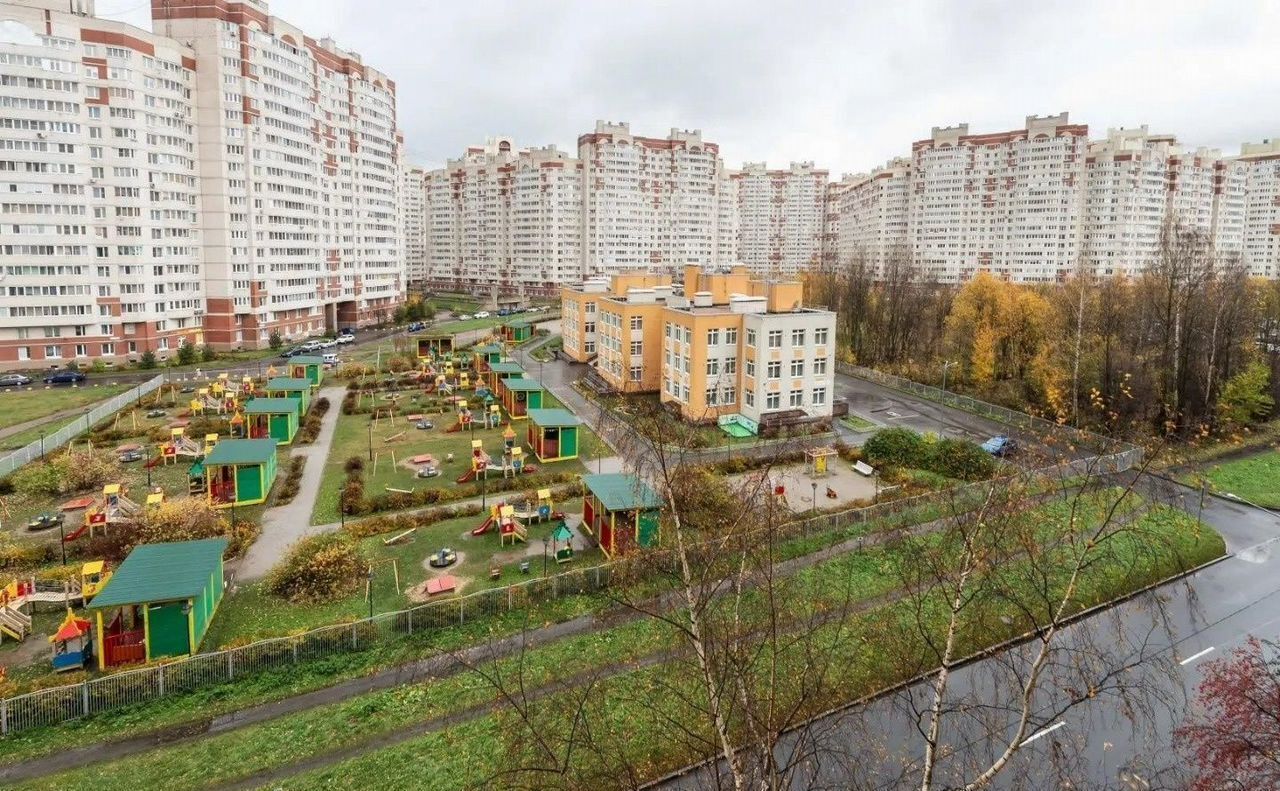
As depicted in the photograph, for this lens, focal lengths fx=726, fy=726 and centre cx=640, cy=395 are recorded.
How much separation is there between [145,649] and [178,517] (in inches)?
262

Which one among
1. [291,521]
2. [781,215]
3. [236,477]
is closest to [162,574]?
[291,521]

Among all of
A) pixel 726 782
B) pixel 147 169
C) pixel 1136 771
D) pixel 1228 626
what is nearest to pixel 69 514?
pixel 726 782

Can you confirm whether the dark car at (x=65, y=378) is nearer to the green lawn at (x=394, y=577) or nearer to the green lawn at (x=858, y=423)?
the green lawn at (x=394, y=577)

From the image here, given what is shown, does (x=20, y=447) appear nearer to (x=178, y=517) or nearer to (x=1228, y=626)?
(x=178, y=517)

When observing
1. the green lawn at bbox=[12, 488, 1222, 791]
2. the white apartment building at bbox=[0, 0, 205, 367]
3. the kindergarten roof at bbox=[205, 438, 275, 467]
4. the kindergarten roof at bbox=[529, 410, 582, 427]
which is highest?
the white apartment building at bbox=[0, 0, 205, 367]

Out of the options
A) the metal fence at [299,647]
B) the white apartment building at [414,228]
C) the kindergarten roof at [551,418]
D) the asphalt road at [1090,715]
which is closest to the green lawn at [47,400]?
the kindergarten roof at [551,418]

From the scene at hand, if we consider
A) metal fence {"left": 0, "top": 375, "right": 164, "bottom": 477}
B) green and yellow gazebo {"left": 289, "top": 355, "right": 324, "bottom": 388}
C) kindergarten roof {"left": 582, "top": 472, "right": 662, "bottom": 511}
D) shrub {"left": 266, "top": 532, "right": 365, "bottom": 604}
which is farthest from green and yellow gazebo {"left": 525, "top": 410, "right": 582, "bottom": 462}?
green and yellow gazebo {"left": 289, "top": 355, "right": 324, "bottom": 388}

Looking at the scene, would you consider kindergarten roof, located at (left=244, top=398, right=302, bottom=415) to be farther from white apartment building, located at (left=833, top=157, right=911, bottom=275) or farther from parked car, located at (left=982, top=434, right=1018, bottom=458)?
white apartment building, located at (left=833, top=157, right=911, bottom=275)

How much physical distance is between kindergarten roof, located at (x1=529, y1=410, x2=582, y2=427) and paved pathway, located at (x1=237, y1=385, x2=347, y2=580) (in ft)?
28.0

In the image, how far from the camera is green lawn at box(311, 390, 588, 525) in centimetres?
2747

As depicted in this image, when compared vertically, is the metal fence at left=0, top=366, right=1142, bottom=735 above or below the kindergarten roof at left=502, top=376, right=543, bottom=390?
below

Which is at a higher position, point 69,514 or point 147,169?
point 147,169

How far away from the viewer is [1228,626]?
58.4 ft

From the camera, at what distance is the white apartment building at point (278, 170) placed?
188 feet
